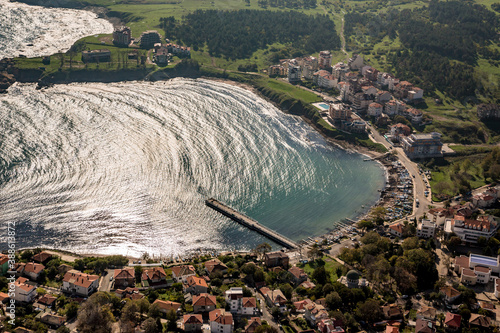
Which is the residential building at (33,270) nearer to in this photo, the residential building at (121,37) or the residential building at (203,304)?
the residential building at (203,304)

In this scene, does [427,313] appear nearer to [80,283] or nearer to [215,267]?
[215,267]

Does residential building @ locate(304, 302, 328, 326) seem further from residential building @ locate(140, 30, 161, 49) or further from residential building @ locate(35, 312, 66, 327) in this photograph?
residential building @ locate(140, 30, 161, 49)

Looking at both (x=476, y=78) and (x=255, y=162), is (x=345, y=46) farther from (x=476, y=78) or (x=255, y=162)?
(x=255, y=162)

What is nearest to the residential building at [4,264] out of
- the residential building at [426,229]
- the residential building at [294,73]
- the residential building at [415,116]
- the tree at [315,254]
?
the tree at [315,254]

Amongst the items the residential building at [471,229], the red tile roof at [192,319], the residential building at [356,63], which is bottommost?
the red tile roof at [192,319]

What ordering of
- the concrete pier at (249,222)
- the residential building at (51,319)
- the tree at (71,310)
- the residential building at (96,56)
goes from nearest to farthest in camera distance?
the residential building at (51,319) → the tree at (71,310) → the concrete pier at (249,222) → the residential building at (96,56)

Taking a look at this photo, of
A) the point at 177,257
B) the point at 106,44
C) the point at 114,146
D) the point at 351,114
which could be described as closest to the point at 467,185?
the point at 351,114
